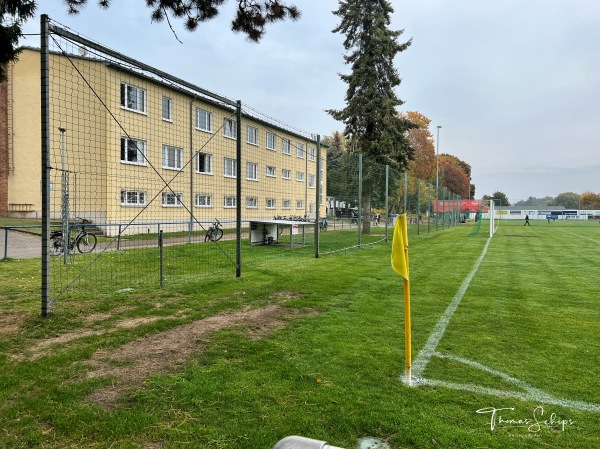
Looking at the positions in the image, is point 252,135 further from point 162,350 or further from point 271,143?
point 162,350

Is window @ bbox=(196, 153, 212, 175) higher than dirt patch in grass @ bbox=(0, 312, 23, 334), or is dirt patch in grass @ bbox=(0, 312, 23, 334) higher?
window @ bbox=(196, 153, 212, 175)

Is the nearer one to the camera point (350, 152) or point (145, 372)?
point (145, 372)

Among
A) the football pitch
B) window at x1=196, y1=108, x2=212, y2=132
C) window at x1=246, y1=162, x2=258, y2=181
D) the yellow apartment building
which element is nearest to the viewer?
the football pitch

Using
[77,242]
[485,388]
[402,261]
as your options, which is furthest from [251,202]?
[485,388]

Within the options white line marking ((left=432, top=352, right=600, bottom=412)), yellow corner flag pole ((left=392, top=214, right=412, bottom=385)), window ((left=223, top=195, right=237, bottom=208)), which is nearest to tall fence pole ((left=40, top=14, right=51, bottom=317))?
yellow corner flag pole ((left=392, top=214, right=412, bottom=385))

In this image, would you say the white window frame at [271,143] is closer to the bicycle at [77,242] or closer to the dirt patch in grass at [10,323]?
the bicycle at [77,242]

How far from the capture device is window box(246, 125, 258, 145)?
2772 cm

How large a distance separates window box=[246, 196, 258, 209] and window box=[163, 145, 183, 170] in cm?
823

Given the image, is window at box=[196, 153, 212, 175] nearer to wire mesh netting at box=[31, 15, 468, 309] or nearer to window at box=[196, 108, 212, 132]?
wire mesh netting at box=[31, 15, 468, 309]

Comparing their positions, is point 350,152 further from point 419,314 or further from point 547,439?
point 547,439

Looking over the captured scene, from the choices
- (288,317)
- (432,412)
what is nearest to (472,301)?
(288,317)

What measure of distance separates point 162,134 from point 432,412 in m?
21.4

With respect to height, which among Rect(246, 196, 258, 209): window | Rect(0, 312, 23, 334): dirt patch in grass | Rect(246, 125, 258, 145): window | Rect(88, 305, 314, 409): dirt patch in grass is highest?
Rect(246, 125, 258, 145): window

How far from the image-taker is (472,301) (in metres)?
6.71
